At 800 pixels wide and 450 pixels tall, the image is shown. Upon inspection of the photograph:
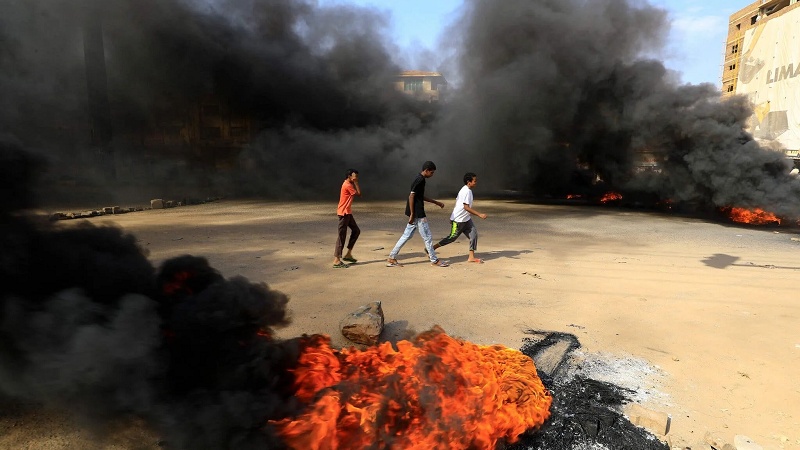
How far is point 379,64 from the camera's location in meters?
20.5

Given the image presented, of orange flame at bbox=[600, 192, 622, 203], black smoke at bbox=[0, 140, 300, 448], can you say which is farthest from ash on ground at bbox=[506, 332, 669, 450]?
orange flame at bbox=[600, 192, 622, 203]

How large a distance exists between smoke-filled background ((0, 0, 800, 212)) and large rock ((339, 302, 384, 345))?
12.0m

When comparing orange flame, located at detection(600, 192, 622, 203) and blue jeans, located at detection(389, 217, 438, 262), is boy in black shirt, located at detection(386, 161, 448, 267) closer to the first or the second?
blue jeans, located at detection(389, 217, 438, 262)

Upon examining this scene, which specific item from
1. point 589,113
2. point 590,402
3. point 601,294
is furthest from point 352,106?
point 590,402

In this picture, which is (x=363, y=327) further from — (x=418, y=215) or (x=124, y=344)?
(x=418, y=215)

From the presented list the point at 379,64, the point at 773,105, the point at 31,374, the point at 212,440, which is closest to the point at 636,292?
the point at 212,440

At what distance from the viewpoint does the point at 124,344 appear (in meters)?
2.13

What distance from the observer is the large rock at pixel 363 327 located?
3691 mm

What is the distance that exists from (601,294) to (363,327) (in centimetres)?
312

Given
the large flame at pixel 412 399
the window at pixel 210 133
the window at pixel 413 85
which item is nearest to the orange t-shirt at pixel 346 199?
the large flame at pixel 412 399

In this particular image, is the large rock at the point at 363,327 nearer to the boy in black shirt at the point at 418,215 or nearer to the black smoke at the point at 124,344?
the black smoke at the point at 124,344

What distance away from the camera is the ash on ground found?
255cm

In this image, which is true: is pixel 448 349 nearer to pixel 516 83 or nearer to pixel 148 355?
pixel 148 355

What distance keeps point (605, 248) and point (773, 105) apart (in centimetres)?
3080
